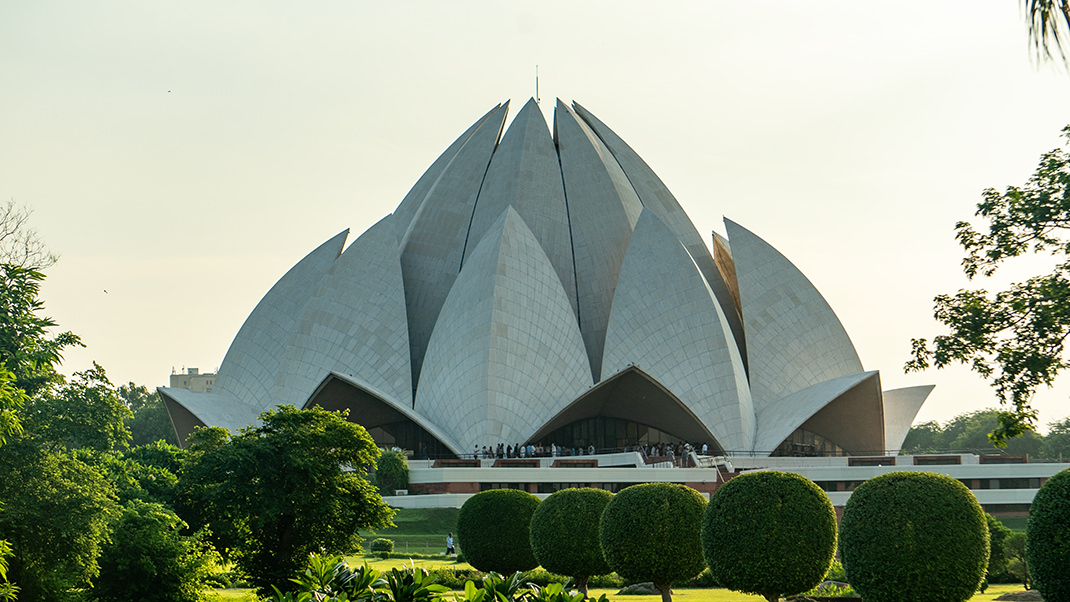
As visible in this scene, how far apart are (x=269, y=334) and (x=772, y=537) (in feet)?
120

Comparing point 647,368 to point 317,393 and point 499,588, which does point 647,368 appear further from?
point 499,588

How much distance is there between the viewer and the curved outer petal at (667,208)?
4641 centimetres

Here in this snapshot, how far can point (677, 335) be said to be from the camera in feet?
136

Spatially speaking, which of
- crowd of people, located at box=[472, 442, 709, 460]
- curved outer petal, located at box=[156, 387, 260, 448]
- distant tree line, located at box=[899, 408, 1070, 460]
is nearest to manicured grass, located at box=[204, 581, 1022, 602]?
crowd of people, located at box=[472, 442, 709, 460]

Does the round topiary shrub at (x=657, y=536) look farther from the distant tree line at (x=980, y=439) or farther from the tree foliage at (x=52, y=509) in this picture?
the distant tree line at (x=980, y=439)

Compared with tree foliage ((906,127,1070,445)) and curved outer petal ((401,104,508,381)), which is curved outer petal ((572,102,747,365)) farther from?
tree foliage ((906,127,1070,445))

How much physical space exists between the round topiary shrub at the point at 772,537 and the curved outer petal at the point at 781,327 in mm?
27300

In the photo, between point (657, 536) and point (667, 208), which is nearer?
point (657, 536)

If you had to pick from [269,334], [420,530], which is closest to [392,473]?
[420,530]

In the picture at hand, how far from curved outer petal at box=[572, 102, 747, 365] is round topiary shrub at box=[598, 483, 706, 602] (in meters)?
29.7

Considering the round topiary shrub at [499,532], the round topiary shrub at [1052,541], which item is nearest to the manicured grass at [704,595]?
the round topiary shrub at [499,532]

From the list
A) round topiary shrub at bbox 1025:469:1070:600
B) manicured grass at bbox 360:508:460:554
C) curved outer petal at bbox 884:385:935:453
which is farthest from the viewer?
curved outer petal at bbox 884:385:935:453

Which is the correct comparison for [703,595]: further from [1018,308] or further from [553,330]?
[553,330]

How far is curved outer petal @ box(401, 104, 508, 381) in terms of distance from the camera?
46.3m
